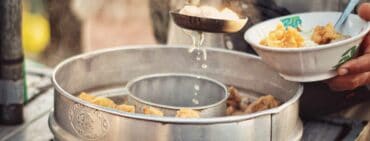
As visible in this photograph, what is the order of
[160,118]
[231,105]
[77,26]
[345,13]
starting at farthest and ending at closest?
[77,26] < [231,105] < [345,13] < [160,118]

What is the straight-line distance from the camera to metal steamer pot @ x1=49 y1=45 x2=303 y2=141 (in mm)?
1568

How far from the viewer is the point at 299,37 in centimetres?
181

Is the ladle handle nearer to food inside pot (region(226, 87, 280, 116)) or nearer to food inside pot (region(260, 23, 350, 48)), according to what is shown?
food inside pot (region(260, 23, 350, 48))

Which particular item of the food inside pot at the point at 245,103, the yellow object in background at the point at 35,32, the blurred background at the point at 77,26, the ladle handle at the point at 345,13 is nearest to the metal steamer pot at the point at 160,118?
the food inside pot at the point at 245,103

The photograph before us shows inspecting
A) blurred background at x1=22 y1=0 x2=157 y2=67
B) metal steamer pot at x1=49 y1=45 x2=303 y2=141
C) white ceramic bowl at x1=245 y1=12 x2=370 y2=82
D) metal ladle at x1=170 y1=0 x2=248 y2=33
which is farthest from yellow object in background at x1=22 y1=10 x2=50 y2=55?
white ceramic bowl at x1=245 y1=12 x2=370 y2=82

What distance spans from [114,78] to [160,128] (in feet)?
2.16

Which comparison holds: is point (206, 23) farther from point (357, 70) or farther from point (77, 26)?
point (77, 26)

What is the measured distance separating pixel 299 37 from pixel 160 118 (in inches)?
19.9

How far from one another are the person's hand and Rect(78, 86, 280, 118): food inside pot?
0.67ft

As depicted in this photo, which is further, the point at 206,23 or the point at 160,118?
the point at 206,23

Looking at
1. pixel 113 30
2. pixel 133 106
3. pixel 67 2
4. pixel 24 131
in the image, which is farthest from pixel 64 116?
pixel 113 30

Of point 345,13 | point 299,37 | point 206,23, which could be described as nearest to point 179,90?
point 206,23

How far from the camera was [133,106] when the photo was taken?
1816 mm

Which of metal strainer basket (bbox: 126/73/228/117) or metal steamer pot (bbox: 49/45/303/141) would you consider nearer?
metal steamer pot (bbox: 49/45/303/141)
